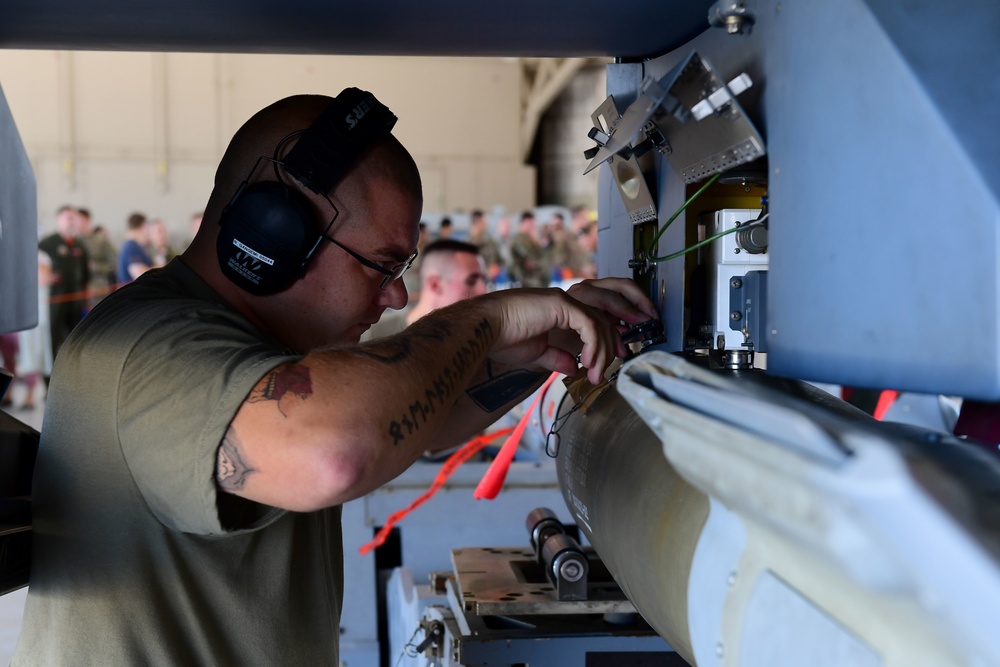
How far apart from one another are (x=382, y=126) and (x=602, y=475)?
54cm

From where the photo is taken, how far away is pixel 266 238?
113cm

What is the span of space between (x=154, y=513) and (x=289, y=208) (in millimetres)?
388

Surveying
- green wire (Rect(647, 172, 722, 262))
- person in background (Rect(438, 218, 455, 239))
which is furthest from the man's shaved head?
person in background (Rect(438, 218, 455, 239))

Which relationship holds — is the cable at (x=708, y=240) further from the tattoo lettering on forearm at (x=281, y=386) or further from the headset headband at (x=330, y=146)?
the tattoo lettering on forearm at (x=281, y=386)

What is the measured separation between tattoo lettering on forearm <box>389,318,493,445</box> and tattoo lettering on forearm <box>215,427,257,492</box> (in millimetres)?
134

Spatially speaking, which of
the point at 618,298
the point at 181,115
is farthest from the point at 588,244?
the point at 618,298

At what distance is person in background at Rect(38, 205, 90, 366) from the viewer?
9109mm

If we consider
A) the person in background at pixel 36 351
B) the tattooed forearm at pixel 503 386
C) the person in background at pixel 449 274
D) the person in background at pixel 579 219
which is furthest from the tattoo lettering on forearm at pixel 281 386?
the person in background at pixel 579 219

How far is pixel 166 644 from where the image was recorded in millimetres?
1059

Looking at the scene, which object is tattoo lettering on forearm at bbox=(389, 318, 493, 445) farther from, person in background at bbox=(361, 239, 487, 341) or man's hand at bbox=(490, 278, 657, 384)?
person in background at bbox=(361, 239, 487, 341)

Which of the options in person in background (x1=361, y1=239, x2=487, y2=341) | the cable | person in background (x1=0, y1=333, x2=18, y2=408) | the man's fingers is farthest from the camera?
person in background (x1=0, y1=333, x2=18, y2=408)

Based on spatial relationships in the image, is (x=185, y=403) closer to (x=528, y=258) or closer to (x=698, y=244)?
(x=698, y=244)

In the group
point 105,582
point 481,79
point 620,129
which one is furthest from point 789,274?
point 481,79

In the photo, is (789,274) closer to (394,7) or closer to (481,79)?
(394,7)
